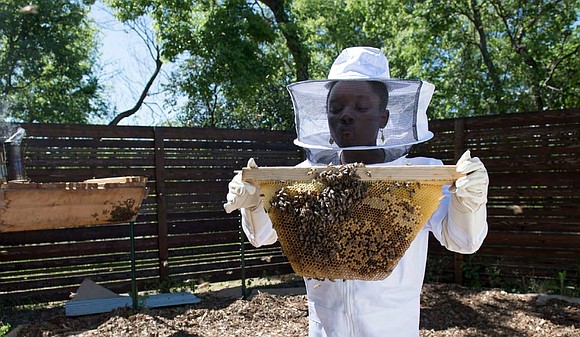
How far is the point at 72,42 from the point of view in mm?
10852

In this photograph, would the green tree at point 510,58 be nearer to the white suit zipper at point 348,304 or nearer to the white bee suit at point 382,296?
the white bee suit at point 382,296

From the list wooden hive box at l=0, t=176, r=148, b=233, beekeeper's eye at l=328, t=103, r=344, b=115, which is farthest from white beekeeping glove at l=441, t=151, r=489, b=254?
wooden hive box at l=0, t=176, r=148, b=233

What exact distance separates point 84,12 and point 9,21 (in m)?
1.58

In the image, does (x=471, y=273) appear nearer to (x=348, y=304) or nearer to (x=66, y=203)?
(x=66, y=203)

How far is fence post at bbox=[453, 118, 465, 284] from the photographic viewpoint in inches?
247

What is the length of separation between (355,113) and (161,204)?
4742 mm

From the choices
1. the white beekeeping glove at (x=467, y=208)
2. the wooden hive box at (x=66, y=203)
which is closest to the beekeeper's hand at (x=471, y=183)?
the white beekeeping glove at (x=467, y=208)

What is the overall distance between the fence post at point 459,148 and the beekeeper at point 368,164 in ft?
14.5

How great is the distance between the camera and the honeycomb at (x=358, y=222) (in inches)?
64.1

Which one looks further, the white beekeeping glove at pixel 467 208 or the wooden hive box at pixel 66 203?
the wooden hive box at pixel 66 203

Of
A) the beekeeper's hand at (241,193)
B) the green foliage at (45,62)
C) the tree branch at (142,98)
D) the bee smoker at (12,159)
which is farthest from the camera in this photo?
the tree branch at (142,98)

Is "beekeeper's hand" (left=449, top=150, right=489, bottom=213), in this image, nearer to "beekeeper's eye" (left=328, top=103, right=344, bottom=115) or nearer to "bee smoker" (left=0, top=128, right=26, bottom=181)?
"beekeeper's eye" (left=328, top=103, right=344, bottom=115)

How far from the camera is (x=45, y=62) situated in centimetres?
1087

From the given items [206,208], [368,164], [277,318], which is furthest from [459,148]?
[368,164]
